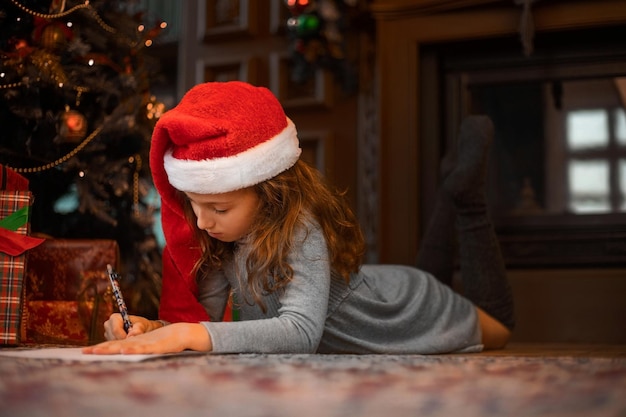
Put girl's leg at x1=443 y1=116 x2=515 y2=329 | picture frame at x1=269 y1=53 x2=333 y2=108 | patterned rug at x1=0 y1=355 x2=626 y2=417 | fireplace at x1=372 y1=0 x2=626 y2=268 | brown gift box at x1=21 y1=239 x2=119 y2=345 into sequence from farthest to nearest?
picture frame at x1=269 y1=53 x2=333 y2=108 → fireplace at x1=372 y1=0 x2=626 y2=268 → girl's leg at x1=443 y1=116 x2=515 y2=329 → brown gift box at x1=21 y1=239 x2=119 y2=345 → patterned rug at x1=0 y1=355 x2=626 y2=417

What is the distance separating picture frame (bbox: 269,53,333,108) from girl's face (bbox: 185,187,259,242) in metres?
1.43

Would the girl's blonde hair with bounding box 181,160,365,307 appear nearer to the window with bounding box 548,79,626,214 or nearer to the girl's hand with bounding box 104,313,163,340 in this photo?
the girl's hand with bounding box 104,313,163,340

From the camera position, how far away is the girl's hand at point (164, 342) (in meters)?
0.94

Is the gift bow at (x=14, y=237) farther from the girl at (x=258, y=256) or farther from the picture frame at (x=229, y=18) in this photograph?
the picture frame at (x=229, y=18)

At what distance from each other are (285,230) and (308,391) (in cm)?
58

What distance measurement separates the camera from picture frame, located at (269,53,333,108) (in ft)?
8.80

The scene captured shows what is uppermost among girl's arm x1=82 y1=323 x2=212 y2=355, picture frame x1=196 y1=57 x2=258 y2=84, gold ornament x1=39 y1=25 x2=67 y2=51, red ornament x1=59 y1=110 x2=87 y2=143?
picture frame x1=196 y1=57 x2=258 y2=84

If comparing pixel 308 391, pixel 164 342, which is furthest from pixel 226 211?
pixel 308 391

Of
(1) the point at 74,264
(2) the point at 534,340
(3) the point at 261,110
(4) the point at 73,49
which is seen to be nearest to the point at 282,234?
(3) the point at 261,110

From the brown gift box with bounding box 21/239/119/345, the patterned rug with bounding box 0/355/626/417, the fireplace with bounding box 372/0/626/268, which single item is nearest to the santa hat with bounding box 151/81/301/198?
the patterned rug with bounding box 0/355/626/417

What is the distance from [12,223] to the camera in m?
1.44

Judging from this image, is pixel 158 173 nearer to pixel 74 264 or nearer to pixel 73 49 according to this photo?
pixel 74 264

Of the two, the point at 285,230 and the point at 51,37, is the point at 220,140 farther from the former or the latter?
the point at 51,37

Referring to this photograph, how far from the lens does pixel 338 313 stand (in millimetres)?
1450
